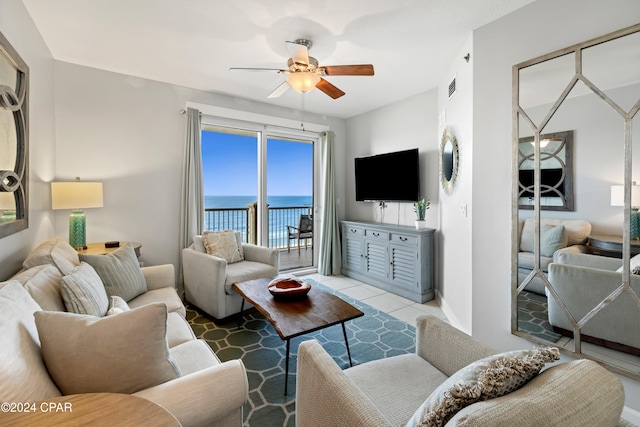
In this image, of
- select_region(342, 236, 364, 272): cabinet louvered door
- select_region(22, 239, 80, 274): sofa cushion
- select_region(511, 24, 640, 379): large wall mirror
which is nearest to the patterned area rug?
select_region(511, 24, 640, 379): large wall mirror

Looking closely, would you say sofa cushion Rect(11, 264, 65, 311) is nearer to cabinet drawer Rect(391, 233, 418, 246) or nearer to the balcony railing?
the balcony railing

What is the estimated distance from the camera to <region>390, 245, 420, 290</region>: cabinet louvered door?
352 centimetres

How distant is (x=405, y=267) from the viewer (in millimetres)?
3641

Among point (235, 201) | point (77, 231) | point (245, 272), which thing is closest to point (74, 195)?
point (77, 231)

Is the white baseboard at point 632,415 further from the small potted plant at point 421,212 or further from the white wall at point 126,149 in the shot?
the white wall at point 126,149

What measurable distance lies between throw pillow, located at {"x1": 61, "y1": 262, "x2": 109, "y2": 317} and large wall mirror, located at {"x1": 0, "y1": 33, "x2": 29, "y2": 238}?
45 cm

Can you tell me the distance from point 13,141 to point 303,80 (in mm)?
1942

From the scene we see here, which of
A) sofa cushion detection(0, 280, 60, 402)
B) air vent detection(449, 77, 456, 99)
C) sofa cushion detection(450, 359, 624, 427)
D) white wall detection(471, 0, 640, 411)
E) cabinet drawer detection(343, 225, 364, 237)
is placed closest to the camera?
sofa cushion detection(450, 359, 624, 427)

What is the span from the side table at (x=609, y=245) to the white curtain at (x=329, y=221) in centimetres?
327

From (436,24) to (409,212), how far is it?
91.4 inches

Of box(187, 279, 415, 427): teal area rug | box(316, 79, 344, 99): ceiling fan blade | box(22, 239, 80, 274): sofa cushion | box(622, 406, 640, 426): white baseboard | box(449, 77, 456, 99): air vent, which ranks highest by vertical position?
box(449, 77, 456, 99): air vent

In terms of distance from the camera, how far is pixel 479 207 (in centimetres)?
234

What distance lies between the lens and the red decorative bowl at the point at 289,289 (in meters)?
2.29

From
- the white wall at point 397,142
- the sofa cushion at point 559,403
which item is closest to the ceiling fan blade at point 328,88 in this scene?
the white wall at point 397,142
